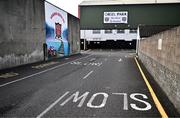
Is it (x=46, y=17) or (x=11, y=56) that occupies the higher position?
(x=46, y=17)

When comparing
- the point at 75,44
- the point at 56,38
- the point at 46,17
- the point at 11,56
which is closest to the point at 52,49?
the point at 56,38

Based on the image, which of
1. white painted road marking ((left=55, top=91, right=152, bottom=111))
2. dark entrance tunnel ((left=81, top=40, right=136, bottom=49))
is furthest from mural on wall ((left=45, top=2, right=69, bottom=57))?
dark entrance tunnel ((left=81, top=40, right=136, bottom=49))

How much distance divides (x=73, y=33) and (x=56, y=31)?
32.9ft

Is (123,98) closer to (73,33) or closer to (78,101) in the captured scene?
(78,101)

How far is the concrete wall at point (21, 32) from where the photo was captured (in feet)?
55.9

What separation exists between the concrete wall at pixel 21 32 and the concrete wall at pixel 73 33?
12922mm

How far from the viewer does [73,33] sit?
40.2 m

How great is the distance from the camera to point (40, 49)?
80.7ft

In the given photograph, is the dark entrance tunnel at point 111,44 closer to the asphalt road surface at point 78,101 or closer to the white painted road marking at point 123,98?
the asphalt road surface at point 78,101

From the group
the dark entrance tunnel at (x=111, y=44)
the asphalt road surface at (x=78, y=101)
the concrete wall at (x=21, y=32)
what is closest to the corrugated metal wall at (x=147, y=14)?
the concrete wall at (x=21, y=32)

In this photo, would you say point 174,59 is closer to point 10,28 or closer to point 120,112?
point 120,112

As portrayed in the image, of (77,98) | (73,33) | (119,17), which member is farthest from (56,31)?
(77,98)

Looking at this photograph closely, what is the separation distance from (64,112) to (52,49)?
22.6m

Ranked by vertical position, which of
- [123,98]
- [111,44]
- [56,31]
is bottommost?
[123,98]
